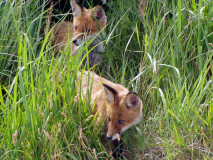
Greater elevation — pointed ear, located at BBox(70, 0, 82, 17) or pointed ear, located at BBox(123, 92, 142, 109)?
pointed ear, located at BBox(70, 0, 82, 17)

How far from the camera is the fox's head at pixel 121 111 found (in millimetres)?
3680

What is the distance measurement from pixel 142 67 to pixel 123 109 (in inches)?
33.5

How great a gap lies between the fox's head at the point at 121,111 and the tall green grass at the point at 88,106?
5.4 inches

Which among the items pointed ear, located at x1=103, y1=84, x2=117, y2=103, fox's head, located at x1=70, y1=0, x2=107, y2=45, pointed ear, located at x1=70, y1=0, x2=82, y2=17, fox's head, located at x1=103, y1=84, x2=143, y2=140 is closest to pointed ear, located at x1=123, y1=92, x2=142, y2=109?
fox's head, located at x1=103, y1=84, x2=143, y2=140

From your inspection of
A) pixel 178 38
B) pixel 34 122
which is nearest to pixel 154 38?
pixel 178 38

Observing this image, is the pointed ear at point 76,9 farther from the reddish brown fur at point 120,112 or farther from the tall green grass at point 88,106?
the reddish brown fur at point 120,112

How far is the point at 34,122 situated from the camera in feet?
10.2

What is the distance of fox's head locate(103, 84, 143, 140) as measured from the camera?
3.68 metres

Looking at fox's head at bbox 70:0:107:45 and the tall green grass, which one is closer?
the tall green grass

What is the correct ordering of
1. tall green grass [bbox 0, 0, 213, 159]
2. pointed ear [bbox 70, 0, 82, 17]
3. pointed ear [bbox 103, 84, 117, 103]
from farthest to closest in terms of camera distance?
pointed ear [bbox 70, 0, 82, 17] → pointed ear [bbox 103, 84, 117, 103] → tall green grass [bbox 0, 0, 213, 159]

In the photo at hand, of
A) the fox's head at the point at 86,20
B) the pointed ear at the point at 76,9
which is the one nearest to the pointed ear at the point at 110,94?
the fox's head at the point at 86,20

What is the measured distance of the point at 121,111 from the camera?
3766 millimetres

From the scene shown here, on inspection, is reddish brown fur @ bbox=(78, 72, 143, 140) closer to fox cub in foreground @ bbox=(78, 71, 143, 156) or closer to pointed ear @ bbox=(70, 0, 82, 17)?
fox cub in foreground @ bbox=(78, 71, 143, 156)

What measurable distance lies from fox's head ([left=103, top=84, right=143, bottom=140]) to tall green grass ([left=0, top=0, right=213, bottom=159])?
0.45 ft
